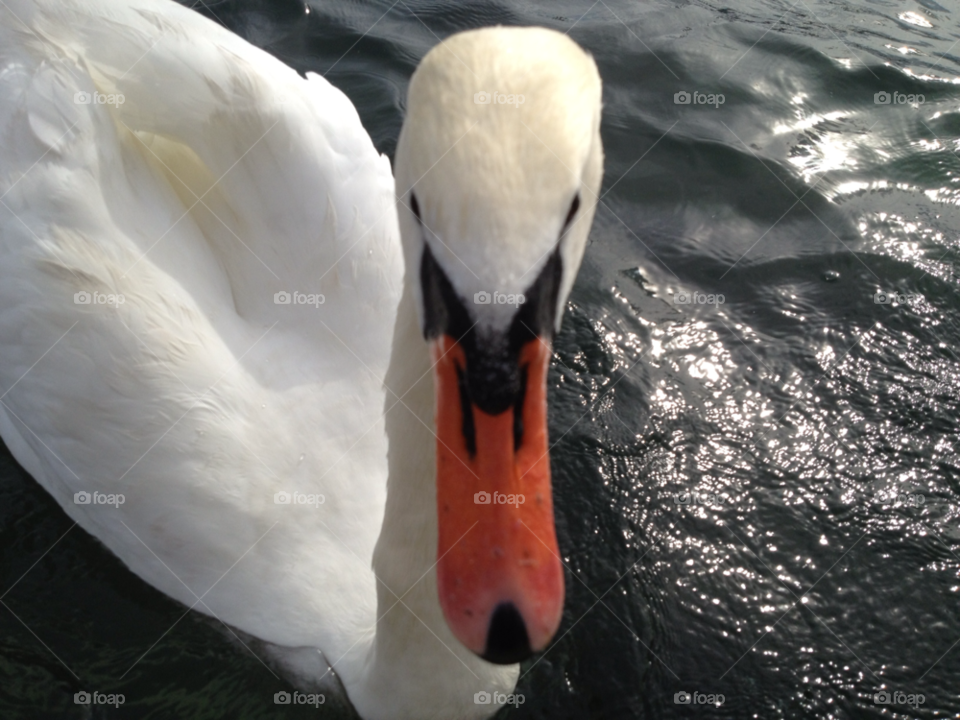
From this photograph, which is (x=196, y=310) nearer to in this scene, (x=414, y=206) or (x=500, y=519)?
(x=414, y=206)

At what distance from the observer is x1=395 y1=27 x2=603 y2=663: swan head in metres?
1.88

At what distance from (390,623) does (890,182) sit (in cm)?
544

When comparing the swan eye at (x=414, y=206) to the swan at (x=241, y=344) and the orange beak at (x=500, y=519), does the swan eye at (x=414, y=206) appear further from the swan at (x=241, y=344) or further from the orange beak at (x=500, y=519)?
the orange beak at (x=500, y=519)

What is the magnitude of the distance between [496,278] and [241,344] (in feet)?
7.61

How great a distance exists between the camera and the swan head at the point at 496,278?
6.18ft

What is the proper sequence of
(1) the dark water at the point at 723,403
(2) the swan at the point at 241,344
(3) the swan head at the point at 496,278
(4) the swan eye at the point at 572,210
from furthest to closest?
A: (1) the dark water at the point at 723,403
(2) the swan at the point at 241,344
(4) the swan eye at the point at 572,210
(3) the swan head at the point at 496,278

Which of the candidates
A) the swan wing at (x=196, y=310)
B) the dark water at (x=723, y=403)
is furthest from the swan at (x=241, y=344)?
the dark water at (x=723, y=403)

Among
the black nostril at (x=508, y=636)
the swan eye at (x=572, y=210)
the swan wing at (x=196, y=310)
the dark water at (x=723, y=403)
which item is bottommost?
the dark water at (x=723, y=403)

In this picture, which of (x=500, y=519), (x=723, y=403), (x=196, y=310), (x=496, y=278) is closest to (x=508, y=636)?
(x=500, y=519)

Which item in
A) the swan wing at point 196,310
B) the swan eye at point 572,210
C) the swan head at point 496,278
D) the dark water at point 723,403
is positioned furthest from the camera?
the dark water at point 723,403

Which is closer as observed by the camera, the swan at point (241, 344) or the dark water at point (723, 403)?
the swan at point (241, 344)

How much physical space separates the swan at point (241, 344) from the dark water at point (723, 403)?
52cm

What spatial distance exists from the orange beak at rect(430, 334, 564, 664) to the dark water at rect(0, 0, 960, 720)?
1.85 meters

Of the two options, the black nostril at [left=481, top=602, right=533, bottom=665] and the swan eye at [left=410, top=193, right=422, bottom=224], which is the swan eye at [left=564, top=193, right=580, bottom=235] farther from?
the black nostril at [left=481, top=602, right=533, bottom=665]
